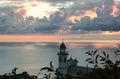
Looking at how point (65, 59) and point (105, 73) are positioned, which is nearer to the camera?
point (105, 73)

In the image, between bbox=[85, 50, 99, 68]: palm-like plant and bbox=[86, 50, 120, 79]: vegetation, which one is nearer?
bbox=[86, 50, 120, 79]: vegetation

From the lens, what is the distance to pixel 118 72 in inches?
307

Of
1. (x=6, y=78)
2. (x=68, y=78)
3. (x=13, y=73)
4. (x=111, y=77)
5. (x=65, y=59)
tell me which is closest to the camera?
(x=111, y=77)

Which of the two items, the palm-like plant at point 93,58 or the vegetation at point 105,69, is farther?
the palm-like plant at point 93,58

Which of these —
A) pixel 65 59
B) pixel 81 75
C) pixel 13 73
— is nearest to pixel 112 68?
pixel 81 75

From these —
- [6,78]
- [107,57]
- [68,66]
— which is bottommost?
[68,66]

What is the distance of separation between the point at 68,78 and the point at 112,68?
90 centimetres

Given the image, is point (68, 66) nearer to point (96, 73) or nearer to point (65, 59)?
point (65, 59)

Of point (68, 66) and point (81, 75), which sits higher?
point (81, 75)

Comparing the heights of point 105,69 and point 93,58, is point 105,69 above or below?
below

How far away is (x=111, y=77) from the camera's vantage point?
24.9 feet

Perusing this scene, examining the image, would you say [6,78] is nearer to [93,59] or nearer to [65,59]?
[93,59]

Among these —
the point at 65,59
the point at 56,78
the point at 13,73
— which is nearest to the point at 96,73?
the point at 56,78

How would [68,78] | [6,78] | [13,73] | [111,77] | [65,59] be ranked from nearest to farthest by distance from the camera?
[111,77], [68,78], [13,73], [6,78], [65,59]
